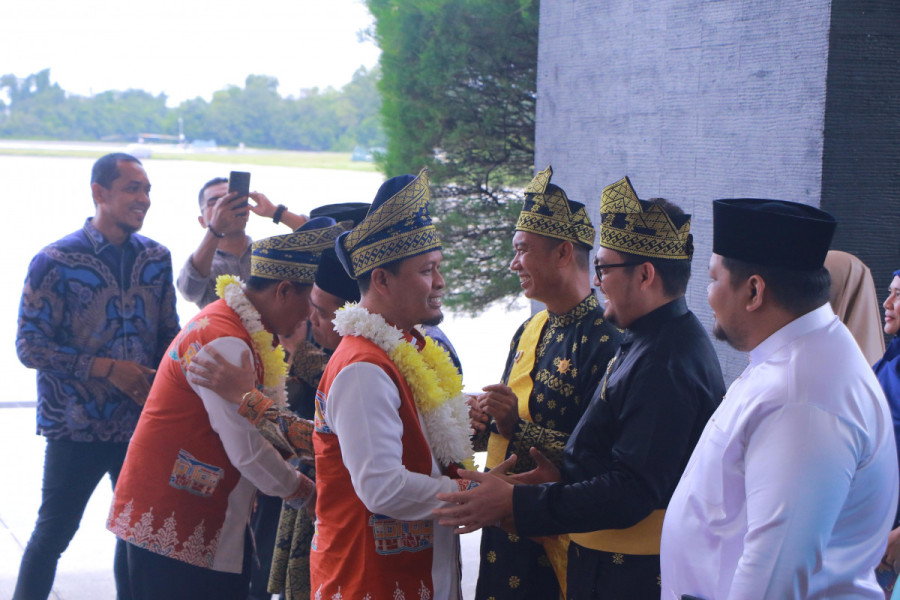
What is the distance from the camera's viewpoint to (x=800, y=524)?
1459mm

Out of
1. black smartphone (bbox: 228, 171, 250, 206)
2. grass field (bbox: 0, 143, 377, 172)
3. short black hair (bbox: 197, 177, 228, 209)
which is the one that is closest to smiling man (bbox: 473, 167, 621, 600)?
black smartphone (bbox: 228, 171, 250, 206)

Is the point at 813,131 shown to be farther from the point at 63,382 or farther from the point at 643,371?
the point at 63,382

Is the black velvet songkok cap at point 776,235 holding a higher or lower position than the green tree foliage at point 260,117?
lower

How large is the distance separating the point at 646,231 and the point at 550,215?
52cm

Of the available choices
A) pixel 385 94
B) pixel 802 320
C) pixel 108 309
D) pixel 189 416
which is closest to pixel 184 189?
pixel 385 94

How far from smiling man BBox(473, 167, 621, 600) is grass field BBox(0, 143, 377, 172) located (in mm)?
11750

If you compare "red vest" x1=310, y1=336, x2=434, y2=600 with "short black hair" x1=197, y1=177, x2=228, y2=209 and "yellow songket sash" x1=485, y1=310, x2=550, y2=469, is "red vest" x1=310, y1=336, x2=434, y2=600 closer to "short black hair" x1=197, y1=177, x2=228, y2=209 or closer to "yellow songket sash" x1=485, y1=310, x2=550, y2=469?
"yellow songket sash" x1=485, y1=310, x2=550, y2=469

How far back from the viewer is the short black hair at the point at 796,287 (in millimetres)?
1634

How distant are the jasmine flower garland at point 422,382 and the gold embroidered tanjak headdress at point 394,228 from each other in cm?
14

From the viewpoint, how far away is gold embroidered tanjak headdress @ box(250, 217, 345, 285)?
269 cm

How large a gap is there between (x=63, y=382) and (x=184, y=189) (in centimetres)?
1408

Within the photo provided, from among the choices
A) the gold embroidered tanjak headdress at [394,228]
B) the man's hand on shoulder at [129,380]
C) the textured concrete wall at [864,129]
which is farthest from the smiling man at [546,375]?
the man's hand on shoulder at [129,380]

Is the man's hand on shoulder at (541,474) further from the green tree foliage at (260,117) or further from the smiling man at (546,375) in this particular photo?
the green tree foliage at (260,117)

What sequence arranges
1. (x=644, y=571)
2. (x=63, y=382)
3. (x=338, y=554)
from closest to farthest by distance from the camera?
(x=338, y=554)
(x=644, y=571)
(x=63, y=382)
